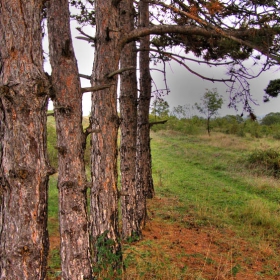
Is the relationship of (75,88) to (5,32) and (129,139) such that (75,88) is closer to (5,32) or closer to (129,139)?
(5,32)

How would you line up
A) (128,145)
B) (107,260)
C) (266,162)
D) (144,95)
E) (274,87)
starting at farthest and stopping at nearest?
(266,162) → (144,95) → (274,87) → (128,145) → (107,260)

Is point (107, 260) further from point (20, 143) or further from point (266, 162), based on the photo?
point (266, 162)

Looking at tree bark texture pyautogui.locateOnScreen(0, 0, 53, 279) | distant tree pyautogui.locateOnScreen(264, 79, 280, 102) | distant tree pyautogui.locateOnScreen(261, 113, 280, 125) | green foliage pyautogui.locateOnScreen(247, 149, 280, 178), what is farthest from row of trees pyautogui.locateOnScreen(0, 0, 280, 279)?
distant tree pyautogui.locateOnScreen(261, 113, 280, 125)

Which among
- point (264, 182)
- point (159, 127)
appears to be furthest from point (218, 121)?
point (264, 182)

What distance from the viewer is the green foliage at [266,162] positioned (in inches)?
598

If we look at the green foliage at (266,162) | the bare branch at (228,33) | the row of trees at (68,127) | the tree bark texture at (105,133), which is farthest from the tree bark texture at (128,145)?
the green foliage at (266,162)

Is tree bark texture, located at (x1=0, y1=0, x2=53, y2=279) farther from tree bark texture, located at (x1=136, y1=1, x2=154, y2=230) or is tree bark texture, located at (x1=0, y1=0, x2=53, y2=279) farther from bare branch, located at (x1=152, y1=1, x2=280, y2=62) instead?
tree bark texture, located at (x1=136, y1=1, x2=154, y2=230)

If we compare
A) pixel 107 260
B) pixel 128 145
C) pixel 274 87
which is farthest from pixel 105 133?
pixel 274 87

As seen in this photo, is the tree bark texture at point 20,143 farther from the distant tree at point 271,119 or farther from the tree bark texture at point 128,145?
the distant tree at point 271,119

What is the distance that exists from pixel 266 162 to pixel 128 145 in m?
11.2

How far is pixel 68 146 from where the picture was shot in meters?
3.46

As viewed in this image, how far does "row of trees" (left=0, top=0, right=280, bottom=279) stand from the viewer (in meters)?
2.39

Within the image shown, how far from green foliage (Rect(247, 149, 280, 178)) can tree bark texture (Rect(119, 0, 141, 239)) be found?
34.2 ft

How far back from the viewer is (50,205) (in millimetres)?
9344
